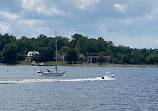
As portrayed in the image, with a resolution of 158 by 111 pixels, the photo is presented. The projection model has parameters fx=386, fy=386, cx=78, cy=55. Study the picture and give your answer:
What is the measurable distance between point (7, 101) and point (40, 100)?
5260mm

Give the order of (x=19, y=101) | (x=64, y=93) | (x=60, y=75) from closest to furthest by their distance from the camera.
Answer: (x=19, y=101) < (x=64, y=93) < (x=60, y=75)

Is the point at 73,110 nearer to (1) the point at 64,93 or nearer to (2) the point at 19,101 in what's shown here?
(2) the point at 19,101

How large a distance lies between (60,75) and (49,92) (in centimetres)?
5225

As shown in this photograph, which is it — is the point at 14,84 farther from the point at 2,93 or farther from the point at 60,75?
the point at 60,75

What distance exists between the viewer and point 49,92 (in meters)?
74.4

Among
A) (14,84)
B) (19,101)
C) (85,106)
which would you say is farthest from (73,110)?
(14,84)

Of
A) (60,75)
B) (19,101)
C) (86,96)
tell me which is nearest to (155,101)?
(86,96)

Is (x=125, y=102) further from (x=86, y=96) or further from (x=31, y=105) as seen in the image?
(x=31, y=105)

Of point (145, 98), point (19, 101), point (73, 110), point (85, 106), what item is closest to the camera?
point (73, 110)

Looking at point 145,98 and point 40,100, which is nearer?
point 40,100

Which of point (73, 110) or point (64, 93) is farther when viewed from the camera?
point (64, 93)

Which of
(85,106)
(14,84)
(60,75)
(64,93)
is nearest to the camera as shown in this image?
(85,106)

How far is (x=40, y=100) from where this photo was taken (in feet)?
205

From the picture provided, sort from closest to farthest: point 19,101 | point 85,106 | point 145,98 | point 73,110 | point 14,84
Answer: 1. point 73,110
2. point 85,106
3. point 19,101
4. point 145,98
5. point 14,84
